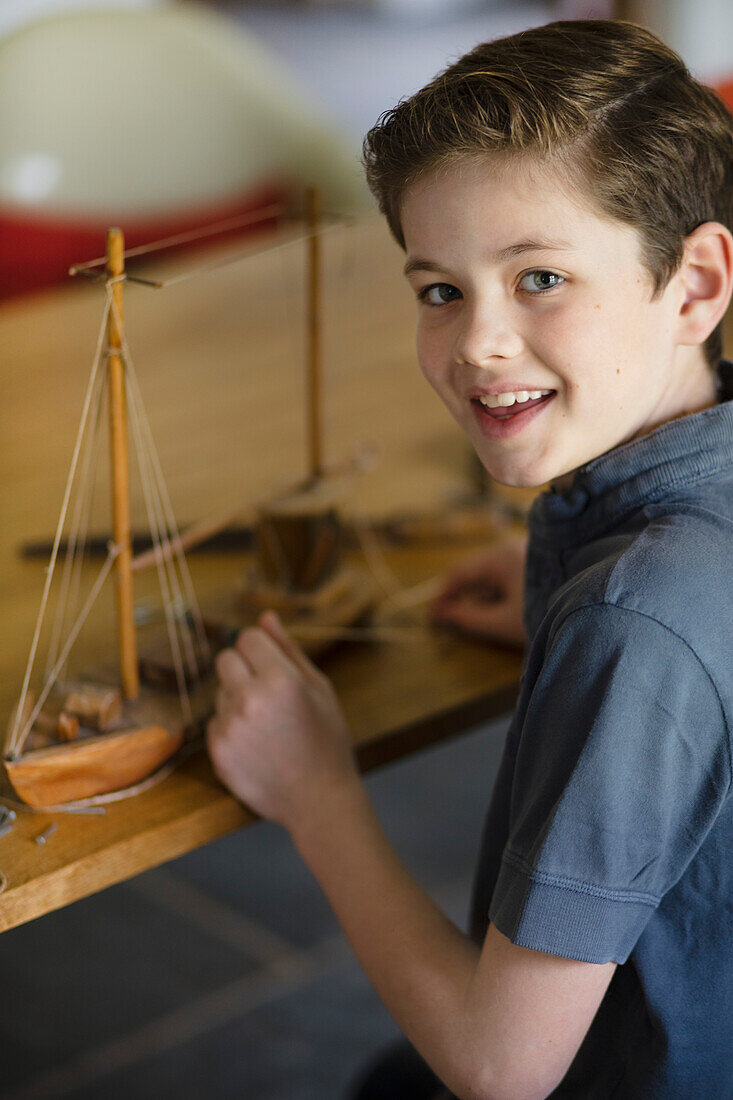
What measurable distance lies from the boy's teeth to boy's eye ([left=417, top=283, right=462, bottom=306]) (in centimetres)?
6

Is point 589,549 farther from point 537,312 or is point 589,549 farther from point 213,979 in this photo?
point 213,979

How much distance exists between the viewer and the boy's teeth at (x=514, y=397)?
0.76 metres

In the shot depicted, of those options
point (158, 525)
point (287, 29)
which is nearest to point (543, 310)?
point (158, 525)

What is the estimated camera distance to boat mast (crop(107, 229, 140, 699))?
2.66 ft

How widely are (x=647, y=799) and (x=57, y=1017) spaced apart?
1.26 meters

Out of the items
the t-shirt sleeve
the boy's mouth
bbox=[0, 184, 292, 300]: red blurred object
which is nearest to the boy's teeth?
the boy's mouth

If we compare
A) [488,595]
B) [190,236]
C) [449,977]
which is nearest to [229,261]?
[190,236]

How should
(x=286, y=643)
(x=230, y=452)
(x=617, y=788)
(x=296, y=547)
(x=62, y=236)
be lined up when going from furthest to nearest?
1. (x=62, y=236)
2. (x=230, y=452)
3. (x=296, y=547)
4. (x=286, y=643)
5. (x=617, y=788)

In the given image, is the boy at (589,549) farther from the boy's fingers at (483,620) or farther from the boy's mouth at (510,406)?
the boy's fingers at (483,620)

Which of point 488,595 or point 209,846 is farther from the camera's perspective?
point 209,846

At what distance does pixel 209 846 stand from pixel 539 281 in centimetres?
147

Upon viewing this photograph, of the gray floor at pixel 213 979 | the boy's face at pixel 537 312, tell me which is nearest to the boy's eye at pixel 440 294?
the boy's face at pixel 537 312

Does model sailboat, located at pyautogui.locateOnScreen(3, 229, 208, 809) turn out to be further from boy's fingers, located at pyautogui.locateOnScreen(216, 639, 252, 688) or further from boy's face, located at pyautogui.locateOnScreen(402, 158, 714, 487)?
boy's face, located at pyautogui.locateOnScreen(402, 158, 714, 487)

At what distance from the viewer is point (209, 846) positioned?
2.02 meters
